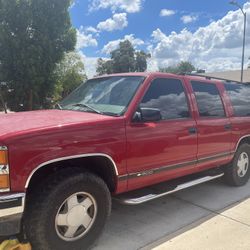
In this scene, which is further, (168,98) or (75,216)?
(168,98)

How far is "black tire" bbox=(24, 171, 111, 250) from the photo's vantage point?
318 cm

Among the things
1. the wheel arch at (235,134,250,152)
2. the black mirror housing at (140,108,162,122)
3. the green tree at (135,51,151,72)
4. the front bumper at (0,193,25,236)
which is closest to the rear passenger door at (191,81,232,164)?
the wheel arch at (235,134,250,152)

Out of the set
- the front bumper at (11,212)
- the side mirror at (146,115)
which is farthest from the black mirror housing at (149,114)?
the front bumper at (11,212)

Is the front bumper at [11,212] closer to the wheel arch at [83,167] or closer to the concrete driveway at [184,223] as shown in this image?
the wheel arch at [83,167]

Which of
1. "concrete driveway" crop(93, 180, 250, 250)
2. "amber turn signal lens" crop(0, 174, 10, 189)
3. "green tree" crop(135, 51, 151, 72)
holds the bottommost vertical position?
"concrete driveway" crop(93, 180, 250, 250)

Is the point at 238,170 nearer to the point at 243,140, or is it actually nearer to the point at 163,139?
the point at 243,140

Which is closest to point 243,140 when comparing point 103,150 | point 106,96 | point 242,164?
point 242,164

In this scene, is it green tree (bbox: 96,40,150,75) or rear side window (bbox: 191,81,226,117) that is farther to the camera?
green tree (bbox: 96,40,150,75)

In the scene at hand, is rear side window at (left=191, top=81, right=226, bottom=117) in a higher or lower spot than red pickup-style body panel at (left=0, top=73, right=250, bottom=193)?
higher

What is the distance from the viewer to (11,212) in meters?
2.99

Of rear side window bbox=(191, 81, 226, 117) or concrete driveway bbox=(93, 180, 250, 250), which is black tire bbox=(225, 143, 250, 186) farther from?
rear side window bbox=(191, 81, 226, 117)

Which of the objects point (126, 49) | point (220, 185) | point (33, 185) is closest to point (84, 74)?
point (126, 49)

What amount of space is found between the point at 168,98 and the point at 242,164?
2383 millimetres

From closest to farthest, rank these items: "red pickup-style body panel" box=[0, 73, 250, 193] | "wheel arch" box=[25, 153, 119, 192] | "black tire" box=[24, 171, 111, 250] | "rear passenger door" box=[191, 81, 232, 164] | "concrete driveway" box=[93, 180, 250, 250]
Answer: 1. "red pickup-style body panel" box=[0, 73, 250, 193]
2. "black tire" box=[24, 171, 111, 250]
3. "wheel arch" box=[25, 153, 119, 192]
4. "concrete driveway" box=[93, 180, 250, 250]
5. "rear passenger door" box=[191, 81, 232, 164]
